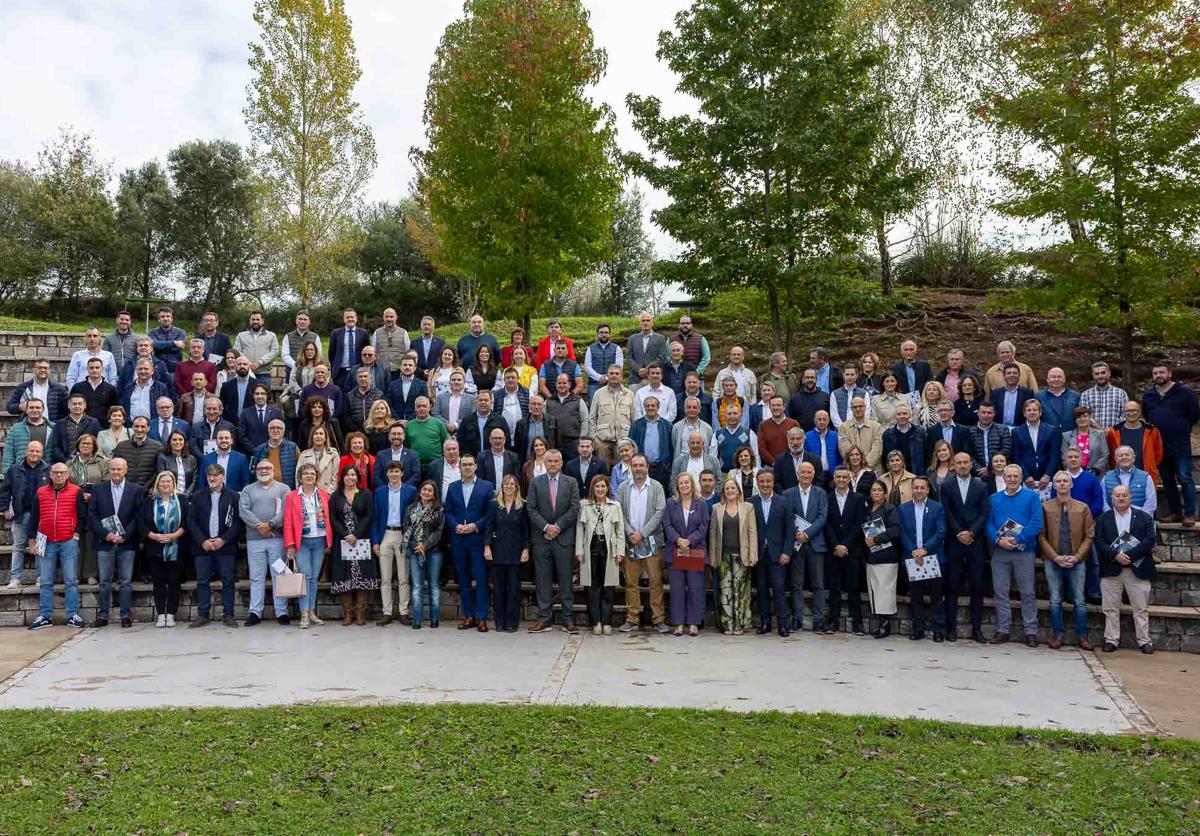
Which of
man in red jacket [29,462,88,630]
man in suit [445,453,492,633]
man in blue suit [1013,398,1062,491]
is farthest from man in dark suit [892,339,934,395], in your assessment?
man in red jacket [29,462,88,630]

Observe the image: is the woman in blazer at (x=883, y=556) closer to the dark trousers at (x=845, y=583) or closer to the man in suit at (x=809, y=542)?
the dark trousers at (x=845, y=583)

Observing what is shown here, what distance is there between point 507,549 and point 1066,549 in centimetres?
578

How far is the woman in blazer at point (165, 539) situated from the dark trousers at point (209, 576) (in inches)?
9.6

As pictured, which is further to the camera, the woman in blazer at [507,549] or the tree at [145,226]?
the tree at [145,226]

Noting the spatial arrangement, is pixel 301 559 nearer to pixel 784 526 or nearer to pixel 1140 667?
pixel 784 526

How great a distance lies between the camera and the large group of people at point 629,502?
398 inches

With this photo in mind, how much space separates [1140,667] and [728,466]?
4633 mm

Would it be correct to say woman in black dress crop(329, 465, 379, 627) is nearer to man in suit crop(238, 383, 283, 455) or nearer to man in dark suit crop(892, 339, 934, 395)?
man in suit crop(238, 383, 283, 455)

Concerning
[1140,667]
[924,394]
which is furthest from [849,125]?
[1140,667]

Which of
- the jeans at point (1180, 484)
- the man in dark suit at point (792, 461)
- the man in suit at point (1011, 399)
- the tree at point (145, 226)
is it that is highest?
the tree at point (145, 226)

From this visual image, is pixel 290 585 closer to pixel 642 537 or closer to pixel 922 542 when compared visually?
pixel 642 537

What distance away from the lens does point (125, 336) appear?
13.4 metres

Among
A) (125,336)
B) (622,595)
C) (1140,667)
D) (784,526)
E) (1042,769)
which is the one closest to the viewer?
(1042,769)

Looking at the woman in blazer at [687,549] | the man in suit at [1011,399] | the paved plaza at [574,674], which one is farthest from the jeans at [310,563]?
the man in suit at [1011,399]
